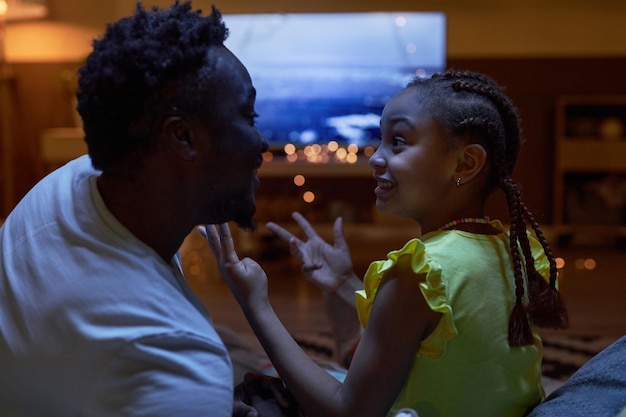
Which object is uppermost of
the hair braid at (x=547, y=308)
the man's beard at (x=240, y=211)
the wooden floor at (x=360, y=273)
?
the man's beard at (x=240, y=211)

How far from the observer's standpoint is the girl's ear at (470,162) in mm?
912

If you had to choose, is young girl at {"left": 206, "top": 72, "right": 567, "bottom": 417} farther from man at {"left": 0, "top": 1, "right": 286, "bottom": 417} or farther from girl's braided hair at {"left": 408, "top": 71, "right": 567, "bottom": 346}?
man at {"left": 0, "top": 1, "right": 286, "bottom": 417}

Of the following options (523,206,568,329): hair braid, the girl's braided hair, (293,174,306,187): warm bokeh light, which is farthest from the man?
(293,174,306,187): warm bokeh light

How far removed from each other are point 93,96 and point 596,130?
4263mm

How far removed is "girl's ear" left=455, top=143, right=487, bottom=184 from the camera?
91 cm

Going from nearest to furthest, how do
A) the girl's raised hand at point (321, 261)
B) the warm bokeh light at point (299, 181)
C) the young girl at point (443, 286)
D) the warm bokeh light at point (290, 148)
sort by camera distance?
the young girl at point (443, 286) → the girl's raised hand at point (321, 261) → the warm bokeh light at point (290, 148) → the warm bokeh light at point (299, 181)

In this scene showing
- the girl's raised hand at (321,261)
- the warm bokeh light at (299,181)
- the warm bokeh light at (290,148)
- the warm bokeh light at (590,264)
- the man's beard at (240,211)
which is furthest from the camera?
the warm bokeh light at (299,181)

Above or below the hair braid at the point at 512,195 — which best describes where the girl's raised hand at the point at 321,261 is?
below

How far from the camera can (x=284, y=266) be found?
3.84m

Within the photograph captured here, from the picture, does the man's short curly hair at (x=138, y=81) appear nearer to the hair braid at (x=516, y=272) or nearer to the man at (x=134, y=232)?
the man at (x=134, y=232)

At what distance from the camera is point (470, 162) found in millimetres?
920

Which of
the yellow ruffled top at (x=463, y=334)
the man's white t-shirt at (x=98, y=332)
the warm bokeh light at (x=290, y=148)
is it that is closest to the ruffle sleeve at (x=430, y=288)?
the yellow ruffled top at (x=463, y=334)

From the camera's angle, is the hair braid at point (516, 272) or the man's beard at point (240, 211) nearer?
the man's beard at point (240, 211)

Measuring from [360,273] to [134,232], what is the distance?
2.93 metres
